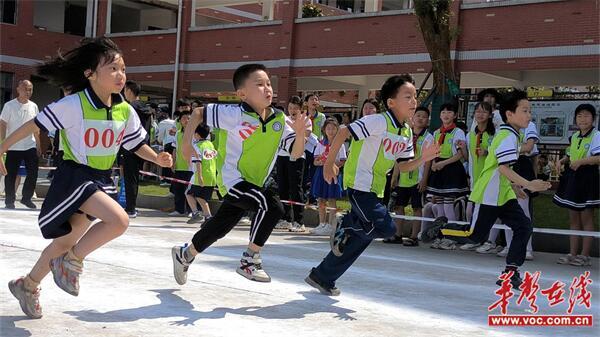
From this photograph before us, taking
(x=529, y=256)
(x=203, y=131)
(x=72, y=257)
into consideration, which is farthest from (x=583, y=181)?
(x=72, y=257)

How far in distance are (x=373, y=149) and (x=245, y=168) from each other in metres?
1.06

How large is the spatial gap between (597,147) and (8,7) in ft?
88.9

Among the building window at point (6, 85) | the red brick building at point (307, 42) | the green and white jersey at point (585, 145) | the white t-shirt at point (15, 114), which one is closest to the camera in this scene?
the green and white jersey at point (585, 145)

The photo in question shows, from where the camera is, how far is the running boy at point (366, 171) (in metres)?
5.84

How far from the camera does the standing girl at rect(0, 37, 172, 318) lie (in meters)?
4.61

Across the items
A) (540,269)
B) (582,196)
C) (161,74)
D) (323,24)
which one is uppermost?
(323,24)

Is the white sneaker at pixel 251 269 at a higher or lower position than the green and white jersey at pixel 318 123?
lower

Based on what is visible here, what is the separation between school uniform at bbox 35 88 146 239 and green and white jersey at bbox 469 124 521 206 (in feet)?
12.0

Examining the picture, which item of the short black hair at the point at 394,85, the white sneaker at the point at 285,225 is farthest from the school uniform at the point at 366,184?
the white sneaker at the point at 285,225

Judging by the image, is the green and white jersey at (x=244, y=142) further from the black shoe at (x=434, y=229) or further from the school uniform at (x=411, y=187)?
the school uniform at (x=411, y=187)

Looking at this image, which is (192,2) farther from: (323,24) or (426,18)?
(426,18)

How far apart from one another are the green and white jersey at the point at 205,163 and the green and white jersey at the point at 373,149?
628 centimetres

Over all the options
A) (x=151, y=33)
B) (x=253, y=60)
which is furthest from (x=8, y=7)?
(x=253, y=60)

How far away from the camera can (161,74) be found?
1148 inches
